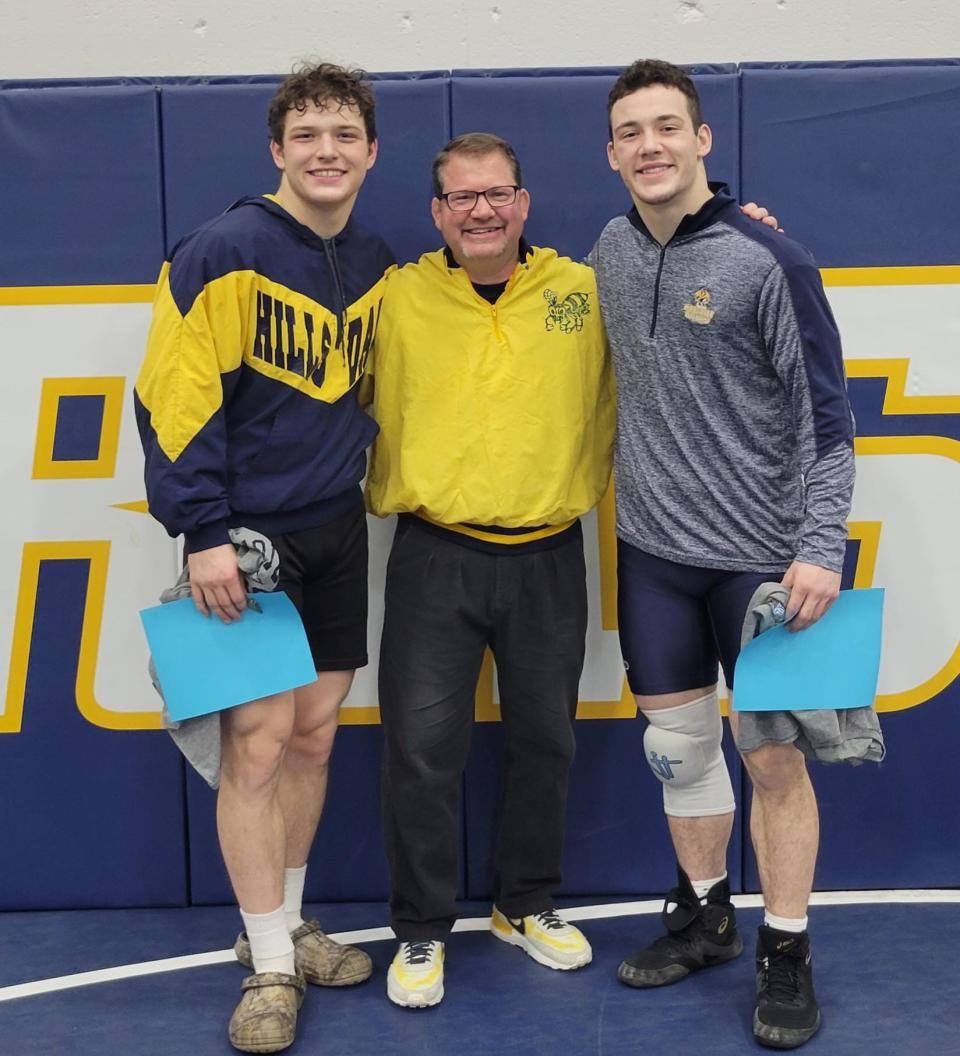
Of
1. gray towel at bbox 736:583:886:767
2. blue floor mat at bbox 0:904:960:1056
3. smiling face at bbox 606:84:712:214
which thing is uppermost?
smiling face at bbox 606:84:712:214

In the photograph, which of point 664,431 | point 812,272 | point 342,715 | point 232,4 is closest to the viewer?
point 812,272

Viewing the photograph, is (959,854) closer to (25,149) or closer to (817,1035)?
(817,1035)

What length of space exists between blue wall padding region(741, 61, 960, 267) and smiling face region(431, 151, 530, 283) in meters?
0.59

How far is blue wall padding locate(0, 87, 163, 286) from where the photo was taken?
251cm

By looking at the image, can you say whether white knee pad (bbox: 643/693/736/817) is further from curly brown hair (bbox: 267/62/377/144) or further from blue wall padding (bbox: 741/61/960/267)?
curly brown hair (bbox: 267/62/377/144)

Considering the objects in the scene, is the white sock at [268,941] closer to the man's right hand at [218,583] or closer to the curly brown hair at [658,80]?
the man's right hand at [218,583]

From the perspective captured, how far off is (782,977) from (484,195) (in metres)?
1.47

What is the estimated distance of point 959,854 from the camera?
2721mm

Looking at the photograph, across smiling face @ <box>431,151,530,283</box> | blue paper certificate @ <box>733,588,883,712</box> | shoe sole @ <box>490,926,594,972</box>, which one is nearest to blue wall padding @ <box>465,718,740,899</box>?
shoe sole @ <box>490,926,594,972</box>

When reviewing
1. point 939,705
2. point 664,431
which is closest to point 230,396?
point 664,431

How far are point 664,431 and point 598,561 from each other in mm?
514

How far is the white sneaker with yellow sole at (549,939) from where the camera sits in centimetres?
241

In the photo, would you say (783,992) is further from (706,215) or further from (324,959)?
(706,215)

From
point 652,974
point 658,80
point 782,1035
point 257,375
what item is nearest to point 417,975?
point 652,974
